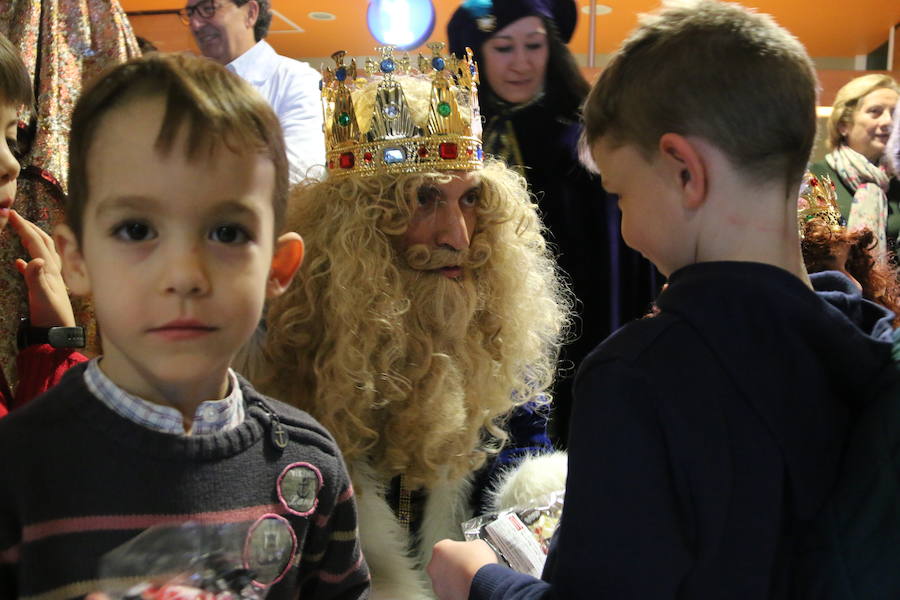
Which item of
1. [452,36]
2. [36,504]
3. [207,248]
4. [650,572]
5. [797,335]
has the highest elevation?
[452,36]

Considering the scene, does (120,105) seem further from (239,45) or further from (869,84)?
(869,84)

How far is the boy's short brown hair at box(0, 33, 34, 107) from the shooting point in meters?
1.27

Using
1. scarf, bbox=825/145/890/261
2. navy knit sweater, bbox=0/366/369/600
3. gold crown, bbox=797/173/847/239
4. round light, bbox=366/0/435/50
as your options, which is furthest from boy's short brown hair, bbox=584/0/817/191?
scarf, bbox=825/145/890/261

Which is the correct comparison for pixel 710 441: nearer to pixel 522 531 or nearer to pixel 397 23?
pixel 522 531

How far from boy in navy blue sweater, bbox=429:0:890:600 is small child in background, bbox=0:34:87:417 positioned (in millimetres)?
817

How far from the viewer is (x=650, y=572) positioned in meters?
0.95

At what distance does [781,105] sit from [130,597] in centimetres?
97

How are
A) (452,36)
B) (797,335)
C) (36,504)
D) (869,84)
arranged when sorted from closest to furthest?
(36,504), (797,335), (452,36), (869,84)

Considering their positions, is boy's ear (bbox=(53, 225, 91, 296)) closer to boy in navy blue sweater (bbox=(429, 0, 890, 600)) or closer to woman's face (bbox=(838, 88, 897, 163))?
boy in navy blue sweater (bbox=(429, 0, 890, 600))

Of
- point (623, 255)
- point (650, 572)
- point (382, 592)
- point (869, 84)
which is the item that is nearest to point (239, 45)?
point (623, 255)

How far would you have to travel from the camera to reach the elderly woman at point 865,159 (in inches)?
129

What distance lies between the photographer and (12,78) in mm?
1283

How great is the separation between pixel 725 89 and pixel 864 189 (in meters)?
2.67

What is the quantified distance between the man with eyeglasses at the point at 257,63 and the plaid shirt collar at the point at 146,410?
1694mm
